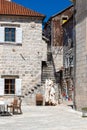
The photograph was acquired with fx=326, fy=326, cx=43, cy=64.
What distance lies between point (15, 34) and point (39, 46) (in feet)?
6.98

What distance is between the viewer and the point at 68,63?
102 ft

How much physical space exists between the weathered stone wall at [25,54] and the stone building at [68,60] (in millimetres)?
4085

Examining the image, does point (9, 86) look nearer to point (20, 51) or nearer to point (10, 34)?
point (20, 51)

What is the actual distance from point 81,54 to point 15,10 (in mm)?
10342

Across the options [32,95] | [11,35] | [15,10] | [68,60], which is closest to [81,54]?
[32,95]

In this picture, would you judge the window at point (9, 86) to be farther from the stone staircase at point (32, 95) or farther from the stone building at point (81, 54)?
the stone building at point (81, 54)

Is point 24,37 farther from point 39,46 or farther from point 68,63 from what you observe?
point 68,63

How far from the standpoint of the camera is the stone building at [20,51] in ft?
81.8

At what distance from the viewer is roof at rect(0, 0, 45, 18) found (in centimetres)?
2527

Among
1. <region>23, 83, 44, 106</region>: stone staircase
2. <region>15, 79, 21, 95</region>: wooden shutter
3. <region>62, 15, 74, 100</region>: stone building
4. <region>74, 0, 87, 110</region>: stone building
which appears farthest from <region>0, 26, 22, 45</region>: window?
<region>74, 0, 87, 110</region>: stone building

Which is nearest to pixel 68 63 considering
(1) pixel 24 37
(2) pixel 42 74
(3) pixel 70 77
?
(3) pixel 70 77

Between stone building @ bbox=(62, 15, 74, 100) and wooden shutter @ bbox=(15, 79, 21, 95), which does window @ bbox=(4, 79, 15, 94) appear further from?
stone building @ bbox=(62, 15, 74, 100)

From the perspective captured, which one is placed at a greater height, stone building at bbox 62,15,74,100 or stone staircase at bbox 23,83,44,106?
stone building at bbox 62,15,74,100

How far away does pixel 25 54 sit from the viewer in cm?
2544
